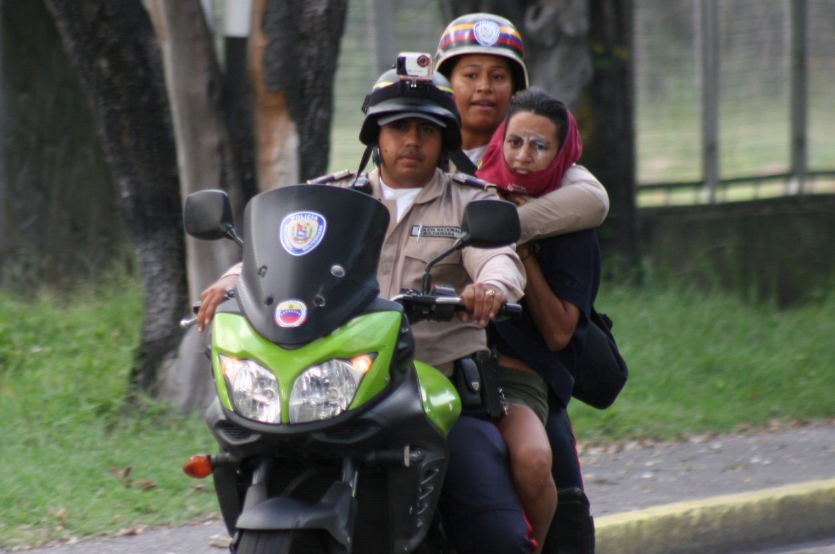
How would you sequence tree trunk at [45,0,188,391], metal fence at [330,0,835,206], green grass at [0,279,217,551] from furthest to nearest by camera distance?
metal fence at [330,0,835,206]
tree trunk at [45,0,188,391]
green grass at [0,279,217,551]

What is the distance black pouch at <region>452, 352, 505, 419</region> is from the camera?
11.2ft

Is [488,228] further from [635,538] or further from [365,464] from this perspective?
[635,538]

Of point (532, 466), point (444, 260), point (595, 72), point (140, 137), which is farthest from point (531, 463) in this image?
point (595, 72)

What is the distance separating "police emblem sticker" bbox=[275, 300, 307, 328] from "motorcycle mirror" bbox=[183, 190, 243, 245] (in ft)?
1.45

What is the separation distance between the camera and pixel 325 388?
2822 millimetres

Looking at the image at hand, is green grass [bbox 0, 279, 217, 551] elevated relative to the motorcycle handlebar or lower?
lower

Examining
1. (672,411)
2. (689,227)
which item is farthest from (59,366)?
(689,227)

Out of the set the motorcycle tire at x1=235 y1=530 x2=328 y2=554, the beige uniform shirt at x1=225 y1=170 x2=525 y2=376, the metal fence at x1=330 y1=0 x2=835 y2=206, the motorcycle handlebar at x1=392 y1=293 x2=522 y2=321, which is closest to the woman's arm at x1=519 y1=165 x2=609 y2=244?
the beige uniform shirt at x1=225 y1=170 x2=525 y2=376

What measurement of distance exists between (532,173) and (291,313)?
1.13m

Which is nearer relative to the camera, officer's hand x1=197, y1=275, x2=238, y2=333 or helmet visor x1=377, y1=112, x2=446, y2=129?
officer's hand x1=197, y1=275, x2=238, y2=333

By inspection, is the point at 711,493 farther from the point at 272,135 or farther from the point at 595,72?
the point at 595,72

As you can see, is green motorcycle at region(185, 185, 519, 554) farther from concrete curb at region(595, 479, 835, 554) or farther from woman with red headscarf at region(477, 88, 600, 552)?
concrete curb at region(595, 479, 835, 554)

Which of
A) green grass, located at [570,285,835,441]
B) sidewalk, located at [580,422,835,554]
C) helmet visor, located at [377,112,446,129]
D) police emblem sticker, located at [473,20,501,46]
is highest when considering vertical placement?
police emblem sticker, located at [473,20,501,46]

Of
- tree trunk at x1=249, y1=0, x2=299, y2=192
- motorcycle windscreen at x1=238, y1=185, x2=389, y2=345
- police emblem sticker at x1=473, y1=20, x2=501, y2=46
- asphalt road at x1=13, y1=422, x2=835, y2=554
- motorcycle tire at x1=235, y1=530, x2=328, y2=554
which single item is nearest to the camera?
motorcycle tire at x1=235, y1=530, x2=328, y2=554
